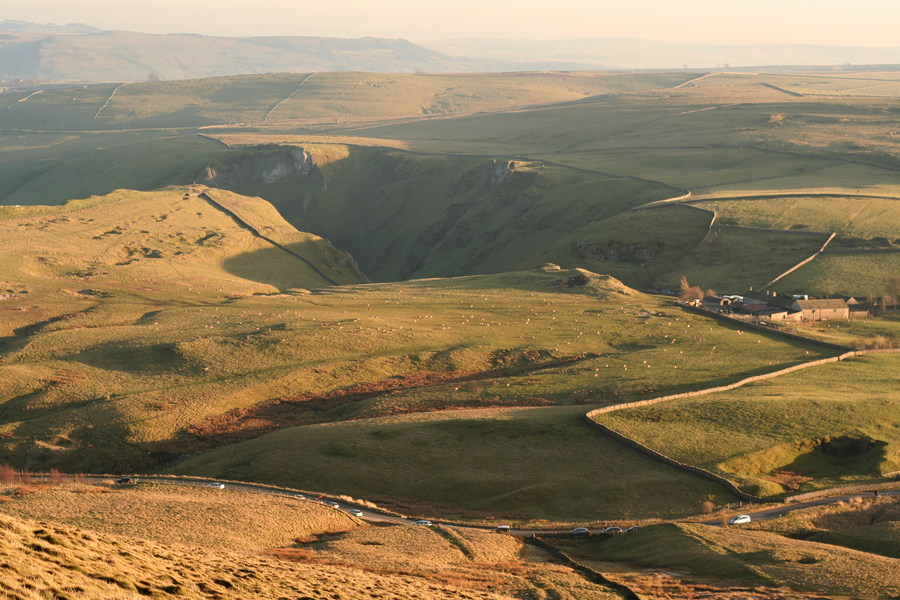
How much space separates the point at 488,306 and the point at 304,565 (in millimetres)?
99412

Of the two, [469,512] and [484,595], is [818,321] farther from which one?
[484,595]

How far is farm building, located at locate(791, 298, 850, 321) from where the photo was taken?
470ft

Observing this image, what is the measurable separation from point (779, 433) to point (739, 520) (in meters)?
20.0

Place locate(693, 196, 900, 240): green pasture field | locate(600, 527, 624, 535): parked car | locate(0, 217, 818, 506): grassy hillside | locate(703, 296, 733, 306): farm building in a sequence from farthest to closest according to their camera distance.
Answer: locate(693, 196, 900, 240): green pasture field
locate(703, 296, 733, 306): farm building
locate(0, 217, 818, 506): grassy hillside
locate(600, 527, 624, 535): parked car

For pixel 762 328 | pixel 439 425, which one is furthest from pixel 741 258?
pixel 439 425

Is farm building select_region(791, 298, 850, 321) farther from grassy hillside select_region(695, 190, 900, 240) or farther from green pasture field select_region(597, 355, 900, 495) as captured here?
green pasture field select_region(597, 355, 900, 495)

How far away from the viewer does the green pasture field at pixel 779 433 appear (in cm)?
7925

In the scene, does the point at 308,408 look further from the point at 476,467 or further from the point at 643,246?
the point at 643,246

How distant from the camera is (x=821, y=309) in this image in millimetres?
143875

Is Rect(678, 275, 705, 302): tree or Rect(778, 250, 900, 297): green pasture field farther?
Rect(678, 275, 705, 302): tree

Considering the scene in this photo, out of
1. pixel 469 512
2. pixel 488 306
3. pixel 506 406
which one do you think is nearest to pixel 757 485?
pixel 469 512

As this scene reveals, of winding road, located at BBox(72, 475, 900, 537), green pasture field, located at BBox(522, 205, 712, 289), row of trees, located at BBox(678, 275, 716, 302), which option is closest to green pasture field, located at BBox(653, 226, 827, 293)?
green pasture field, located at BBox(522, 205, 712, 289)

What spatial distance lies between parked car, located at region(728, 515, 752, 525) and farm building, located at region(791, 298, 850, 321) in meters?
82.2

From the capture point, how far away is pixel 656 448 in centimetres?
8219
